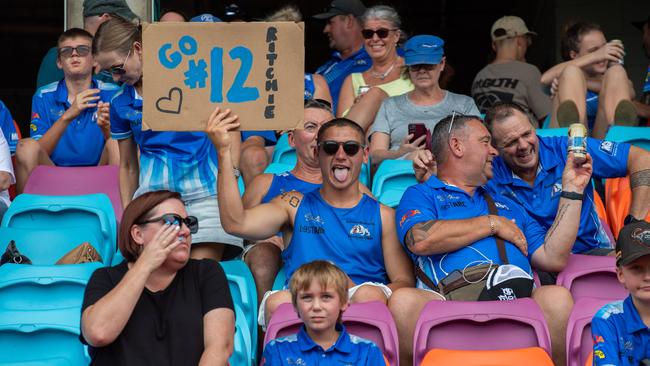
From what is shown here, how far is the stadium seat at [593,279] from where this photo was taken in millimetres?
5195

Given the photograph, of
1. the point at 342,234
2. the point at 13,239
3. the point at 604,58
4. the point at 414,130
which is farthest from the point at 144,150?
the point at 604,58

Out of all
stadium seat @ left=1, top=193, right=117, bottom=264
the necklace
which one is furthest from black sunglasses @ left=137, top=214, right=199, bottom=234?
the necklace

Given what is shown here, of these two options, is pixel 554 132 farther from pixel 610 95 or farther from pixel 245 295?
pixel 245 295

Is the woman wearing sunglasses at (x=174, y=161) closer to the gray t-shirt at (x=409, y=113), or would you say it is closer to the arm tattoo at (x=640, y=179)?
the gray t-shirt at (x=409, y=113)

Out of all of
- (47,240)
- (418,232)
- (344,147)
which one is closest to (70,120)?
(47,240)

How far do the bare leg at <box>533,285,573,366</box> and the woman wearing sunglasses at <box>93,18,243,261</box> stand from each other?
1752 mm

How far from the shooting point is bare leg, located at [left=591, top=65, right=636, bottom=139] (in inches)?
283

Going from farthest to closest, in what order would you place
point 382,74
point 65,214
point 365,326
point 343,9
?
point 343,9
point 382,74
point 65,214
point 365,326

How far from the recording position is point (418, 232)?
514 centimetres

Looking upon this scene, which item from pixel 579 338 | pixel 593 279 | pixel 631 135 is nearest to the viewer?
pixel 579 338

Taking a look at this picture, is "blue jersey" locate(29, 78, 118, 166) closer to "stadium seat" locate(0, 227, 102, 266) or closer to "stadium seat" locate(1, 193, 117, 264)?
"stadium seat" locate(1, 193, 117, 264)

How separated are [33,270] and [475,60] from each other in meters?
13.3

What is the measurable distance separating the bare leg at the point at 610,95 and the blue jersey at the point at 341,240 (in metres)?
2.41

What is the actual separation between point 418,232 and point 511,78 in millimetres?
3327
